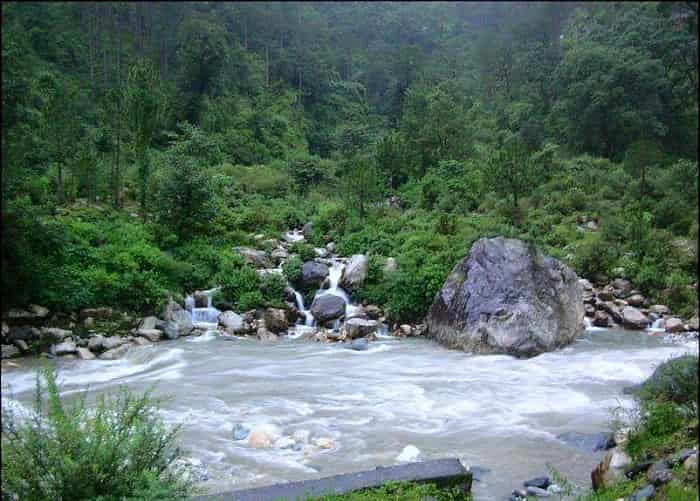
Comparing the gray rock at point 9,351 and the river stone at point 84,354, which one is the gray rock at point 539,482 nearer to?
the river stone at point 84,354

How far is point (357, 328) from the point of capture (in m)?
14.7

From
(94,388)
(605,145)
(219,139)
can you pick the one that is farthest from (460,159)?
(94,388)

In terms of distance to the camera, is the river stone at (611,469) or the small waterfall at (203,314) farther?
the small waterfall at (203,314)

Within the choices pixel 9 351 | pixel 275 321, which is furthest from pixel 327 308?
pixel 9 351

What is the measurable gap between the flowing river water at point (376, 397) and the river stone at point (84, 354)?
0.38 meters

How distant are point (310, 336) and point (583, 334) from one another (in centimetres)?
665

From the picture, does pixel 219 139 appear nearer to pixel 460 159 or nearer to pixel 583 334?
pixel 460 159

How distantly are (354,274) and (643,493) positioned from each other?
12.4m

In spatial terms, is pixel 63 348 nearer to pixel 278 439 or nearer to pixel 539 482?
pixel 278 439

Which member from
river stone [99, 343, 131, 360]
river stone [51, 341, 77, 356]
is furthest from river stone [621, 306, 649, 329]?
river stone [51, 341, 77, 356]

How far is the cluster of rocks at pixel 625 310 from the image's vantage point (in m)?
14.9

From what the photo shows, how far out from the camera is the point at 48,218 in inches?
623

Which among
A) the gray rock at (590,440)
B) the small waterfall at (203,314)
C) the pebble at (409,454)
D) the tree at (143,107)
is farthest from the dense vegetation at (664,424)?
the tree at (143,107)

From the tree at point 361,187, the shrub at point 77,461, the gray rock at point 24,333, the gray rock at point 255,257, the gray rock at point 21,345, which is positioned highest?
the tree at point 361,187
